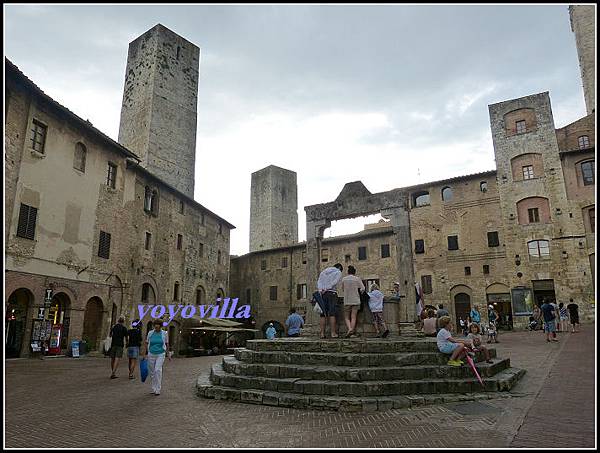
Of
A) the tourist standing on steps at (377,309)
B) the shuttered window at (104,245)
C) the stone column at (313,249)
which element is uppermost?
the shuttered window at (104,245)

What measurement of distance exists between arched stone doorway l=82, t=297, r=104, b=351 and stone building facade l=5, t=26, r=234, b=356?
0.15 feet

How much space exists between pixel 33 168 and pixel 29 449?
50.4ft

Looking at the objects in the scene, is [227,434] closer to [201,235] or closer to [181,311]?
[181,311]

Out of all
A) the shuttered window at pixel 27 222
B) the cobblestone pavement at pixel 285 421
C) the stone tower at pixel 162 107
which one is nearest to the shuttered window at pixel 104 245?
the shuttered window at pixel 27 222

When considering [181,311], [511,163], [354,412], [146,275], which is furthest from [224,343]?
[511,163]

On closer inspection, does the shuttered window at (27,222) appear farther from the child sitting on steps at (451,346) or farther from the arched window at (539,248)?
the arched window at (539,248)

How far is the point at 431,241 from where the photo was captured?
31359 millimetres

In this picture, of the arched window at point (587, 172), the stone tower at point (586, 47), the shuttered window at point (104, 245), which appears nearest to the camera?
the shuttered window at point (104, 245)

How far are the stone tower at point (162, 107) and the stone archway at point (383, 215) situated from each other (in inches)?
790

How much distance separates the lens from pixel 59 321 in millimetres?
18125

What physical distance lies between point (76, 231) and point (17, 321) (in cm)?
449

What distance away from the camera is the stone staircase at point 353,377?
271 inches

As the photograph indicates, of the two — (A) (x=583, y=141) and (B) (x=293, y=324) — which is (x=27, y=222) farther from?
(A) (x=583, y=141)

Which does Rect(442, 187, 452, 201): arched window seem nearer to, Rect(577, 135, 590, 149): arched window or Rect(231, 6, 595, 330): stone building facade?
Rect(231, 6, 595, 330): stone building facade
